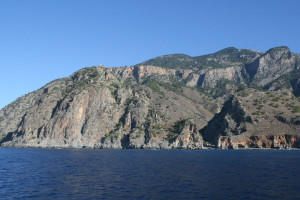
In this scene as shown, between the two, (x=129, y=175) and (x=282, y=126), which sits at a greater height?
(x=282, y=126)

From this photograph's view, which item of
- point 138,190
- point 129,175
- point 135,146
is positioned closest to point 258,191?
point 138,190

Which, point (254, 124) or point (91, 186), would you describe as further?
point (254, 124)

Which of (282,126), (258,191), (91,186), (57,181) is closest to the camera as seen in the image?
(258,191)

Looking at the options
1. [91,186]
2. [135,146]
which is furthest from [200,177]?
[135,146]

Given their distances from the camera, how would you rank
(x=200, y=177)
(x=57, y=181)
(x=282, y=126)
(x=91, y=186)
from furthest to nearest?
(x=282, y=126), (x=200, y=177), (x=57, y=181), (x=91, y=186)

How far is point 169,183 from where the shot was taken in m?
51.6

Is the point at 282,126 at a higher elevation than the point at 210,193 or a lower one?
higher

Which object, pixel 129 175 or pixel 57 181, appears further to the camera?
pixel 129 175

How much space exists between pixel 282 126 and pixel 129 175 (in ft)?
522

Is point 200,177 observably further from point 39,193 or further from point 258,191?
point 39,193

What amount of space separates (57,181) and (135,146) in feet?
483

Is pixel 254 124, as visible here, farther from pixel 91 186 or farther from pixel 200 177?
pixel 91 186

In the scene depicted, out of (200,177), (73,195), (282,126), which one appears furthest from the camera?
(282,126)

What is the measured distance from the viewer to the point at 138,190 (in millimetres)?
45188
